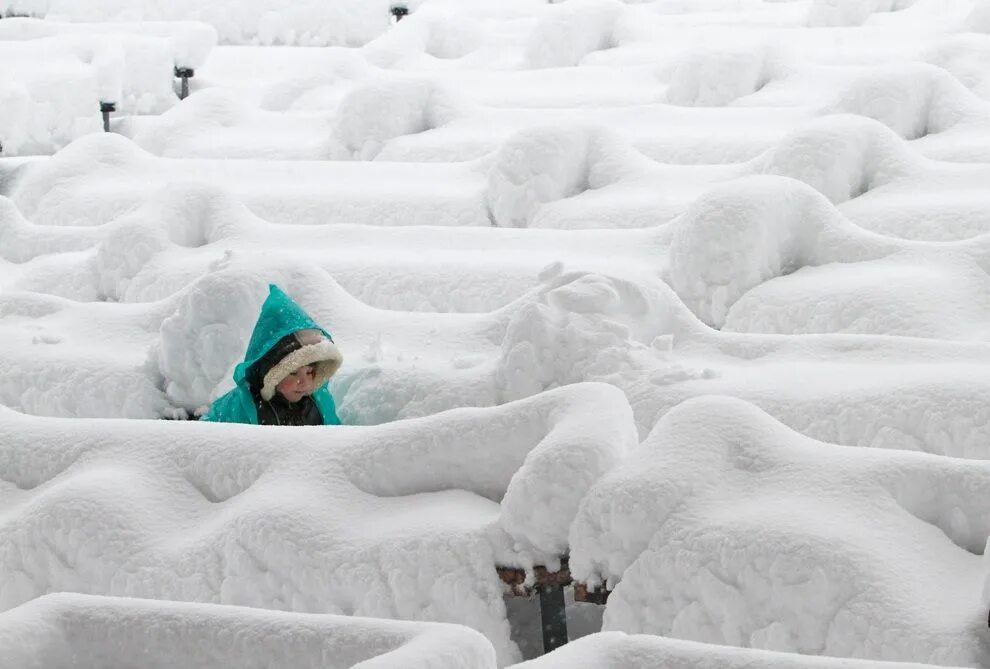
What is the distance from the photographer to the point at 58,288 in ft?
20.3

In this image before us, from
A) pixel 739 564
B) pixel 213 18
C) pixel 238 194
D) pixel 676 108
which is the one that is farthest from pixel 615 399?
pixel 213 18

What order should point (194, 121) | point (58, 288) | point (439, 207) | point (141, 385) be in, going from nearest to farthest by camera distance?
point (141, 385), point (58, 288), point (439, 207), point (194, 121)

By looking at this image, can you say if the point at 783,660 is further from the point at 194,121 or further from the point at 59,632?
the point at 194,121

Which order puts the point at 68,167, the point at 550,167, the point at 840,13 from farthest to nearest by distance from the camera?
the point at 840,13 < the point at 68,167 < the point at 550,167

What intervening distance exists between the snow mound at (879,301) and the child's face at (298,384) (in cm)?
167

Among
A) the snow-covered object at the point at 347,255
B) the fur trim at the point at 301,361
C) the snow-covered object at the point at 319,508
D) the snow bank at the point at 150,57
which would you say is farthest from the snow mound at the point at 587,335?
the snow bank at the point at 150,57

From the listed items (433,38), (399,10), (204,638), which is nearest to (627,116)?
(433,38)

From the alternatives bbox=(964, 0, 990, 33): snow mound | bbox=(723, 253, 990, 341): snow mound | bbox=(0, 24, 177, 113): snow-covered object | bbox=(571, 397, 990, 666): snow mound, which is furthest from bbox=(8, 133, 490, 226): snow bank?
bbox=(964, 0, 990, 33): snow mound

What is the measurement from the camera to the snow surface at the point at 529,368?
286 cm

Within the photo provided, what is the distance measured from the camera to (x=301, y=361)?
4.16 metres

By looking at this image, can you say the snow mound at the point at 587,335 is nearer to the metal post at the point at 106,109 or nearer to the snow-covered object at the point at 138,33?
the metal post at the point at 106,109

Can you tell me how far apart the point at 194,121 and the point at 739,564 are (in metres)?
6.58

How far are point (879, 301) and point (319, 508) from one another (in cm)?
237

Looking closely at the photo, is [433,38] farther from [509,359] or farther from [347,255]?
[509,359]
